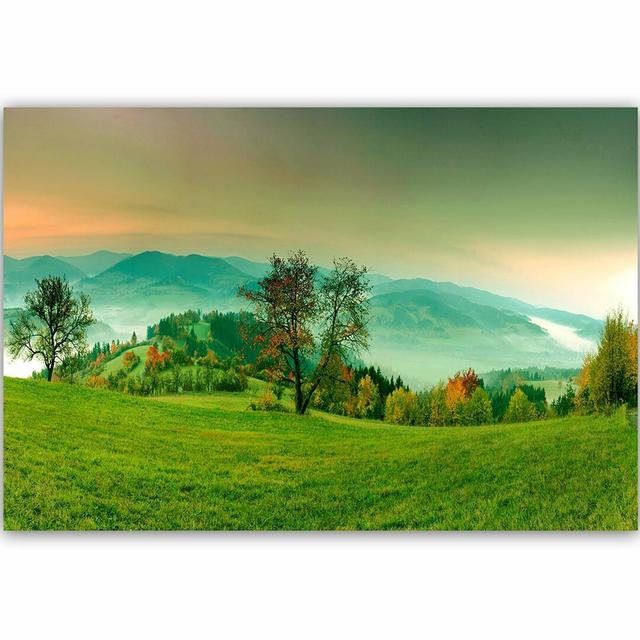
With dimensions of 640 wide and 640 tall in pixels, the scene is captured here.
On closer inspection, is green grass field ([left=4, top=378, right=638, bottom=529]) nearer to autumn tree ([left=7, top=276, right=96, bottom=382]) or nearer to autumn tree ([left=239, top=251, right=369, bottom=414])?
autumn tree ([left=7, top=276, right=96, bottom=382])

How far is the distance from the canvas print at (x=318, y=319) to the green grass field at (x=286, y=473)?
0.02 meters

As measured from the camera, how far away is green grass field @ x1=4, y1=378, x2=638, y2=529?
15.3 ft

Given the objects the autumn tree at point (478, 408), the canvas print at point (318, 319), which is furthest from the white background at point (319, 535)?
the autumn tree at point (478, 408)

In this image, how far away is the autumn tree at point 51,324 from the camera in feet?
15.7

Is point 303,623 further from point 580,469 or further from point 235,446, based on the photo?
point 580,469

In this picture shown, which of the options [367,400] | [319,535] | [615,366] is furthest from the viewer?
[367,400]

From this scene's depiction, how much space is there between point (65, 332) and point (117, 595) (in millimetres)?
2123

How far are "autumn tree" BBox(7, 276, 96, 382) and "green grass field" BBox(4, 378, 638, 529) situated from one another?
0.26m

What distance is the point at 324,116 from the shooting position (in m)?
4.73

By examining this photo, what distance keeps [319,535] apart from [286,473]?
0.55 meters

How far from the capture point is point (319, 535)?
4.70m

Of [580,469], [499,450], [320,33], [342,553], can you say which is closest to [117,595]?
[342,553]

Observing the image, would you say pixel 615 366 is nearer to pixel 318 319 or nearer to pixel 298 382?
pixel 318 319

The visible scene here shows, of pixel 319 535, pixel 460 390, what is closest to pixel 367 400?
pixel 460 390
